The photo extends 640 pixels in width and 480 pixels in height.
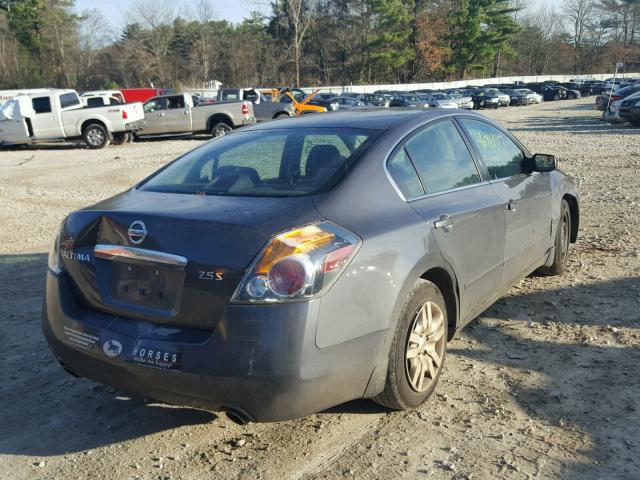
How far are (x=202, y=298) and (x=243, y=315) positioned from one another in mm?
221

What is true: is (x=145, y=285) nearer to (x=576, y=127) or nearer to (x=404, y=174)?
(x=404, y=174)

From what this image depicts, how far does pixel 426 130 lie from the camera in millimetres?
3645

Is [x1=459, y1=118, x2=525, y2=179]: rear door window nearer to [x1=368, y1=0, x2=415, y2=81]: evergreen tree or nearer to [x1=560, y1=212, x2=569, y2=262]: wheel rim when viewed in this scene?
[x1=560, y1=212, x2=569, y2=262]: wheel rim

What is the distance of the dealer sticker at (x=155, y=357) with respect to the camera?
253 cm

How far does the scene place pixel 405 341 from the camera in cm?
295

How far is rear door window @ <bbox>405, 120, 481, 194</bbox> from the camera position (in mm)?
3453

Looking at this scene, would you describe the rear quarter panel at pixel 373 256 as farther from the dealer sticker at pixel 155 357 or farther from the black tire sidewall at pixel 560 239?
the black tire sidewall at pixel 560 239

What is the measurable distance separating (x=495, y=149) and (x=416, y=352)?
76.4 inches

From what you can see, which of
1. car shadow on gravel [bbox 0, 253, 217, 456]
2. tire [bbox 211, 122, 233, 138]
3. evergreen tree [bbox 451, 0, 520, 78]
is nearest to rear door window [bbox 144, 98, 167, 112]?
tire [bbox 211, 122, 233, 138]

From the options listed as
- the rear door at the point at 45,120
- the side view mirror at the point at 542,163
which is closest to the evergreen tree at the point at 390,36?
the rear door at the point at 45,120

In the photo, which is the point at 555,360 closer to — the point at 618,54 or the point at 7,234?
the point at 7,234

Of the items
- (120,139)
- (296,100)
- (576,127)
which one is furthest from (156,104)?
(576,127)

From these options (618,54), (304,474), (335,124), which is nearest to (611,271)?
(335,124)

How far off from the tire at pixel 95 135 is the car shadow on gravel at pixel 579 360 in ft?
59.0
